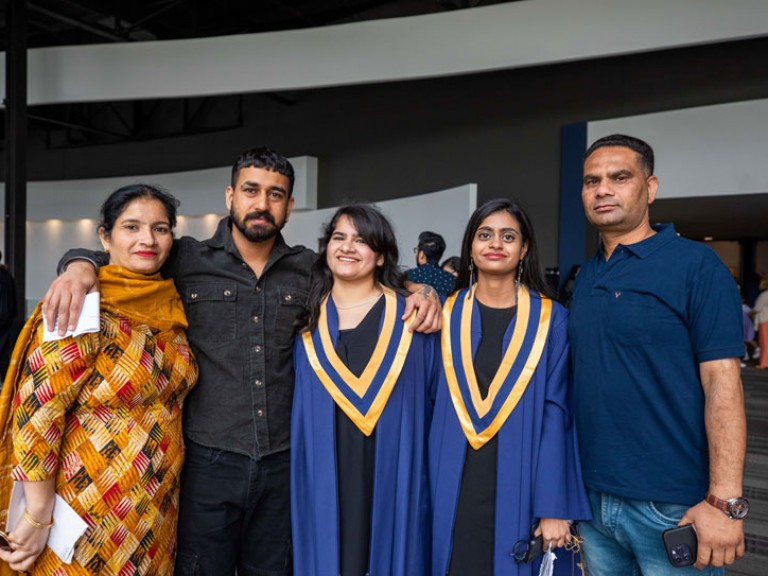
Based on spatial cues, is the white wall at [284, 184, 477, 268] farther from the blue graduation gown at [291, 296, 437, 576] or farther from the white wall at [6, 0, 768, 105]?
the blue graduation gown at [291, 296, 437, 576]

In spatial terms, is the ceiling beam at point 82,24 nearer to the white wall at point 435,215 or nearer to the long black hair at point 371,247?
the white wall at point 435,215

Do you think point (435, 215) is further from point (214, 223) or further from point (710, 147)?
point (214, 223)

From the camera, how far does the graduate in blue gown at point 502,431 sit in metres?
1.83

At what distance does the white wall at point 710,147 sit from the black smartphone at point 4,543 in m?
6.48

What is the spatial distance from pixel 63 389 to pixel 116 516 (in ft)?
1.24

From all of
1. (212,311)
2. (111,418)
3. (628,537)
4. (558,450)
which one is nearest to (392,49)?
(212,311)

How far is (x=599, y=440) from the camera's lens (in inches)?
66.1

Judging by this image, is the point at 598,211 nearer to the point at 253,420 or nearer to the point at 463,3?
the point at 253,420

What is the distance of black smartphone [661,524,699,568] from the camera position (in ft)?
4.93

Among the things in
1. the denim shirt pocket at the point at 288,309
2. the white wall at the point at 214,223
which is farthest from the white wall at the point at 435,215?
the denim shirt pocket at the point at 288,309

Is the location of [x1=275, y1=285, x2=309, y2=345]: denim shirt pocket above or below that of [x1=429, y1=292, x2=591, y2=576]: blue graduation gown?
above

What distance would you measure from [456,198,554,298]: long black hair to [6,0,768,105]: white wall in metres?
4.50

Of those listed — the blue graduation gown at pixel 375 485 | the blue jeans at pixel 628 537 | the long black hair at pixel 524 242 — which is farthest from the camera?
the long black hair at pixel 524 242

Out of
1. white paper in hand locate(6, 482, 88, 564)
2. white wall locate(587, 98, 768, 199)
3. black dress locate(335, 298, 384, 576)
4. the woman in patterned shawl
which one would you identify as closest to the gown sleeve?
black dress locate(335, 298, 384, 576)
